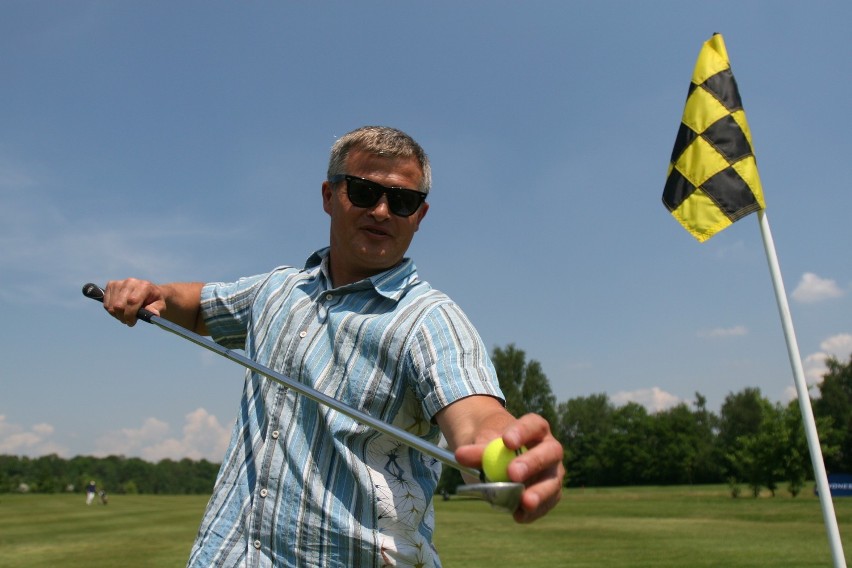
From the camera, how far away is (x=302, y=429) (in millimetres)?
2529

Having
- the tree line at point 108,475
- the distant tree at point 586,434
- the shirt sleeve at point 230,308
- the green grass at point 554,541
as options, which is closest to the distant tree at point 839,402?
the distant tree at point 586,434

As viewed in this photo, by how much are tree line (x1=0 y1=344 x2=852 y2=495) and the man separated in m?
77.9

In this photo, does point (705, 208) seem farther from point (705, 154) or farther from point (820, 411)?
point (820, 411)

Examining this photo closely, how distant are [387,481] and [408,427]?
0.18 m

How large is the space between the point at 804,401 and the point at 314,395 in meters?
5.87

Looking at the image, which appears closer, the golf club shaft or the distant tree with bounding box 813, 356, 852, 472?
the golf club shaft

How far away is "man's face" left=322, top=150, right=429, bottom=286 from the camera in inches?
111

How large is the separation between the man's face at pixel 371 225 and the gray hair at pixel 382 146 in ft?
0.08

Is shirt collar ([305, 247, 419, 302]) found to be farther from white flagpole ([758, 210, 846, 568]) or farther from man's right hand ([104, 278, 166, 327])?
white flagpole ([758, 210, 846, 568])

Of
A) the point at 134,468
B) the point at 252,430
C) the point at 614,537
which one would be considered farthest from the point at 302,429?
the point at 134,468

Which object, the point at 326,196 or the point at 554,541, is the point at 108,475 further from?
the point at 326,196

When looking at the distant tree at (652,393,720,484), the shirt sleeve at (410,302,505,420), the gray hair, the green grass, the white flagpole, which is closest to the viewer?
the shirt sleeve at (410,302,505,420)

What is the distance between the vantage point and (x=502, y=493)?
4.41 ft

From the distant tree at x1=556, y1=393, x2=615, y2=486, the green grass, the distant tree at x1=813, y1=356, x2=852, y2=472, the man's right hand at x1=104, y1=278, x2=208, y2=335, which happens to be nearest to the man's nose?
the man's right hand at x1=104, y1=278, x2=208, y2=335
